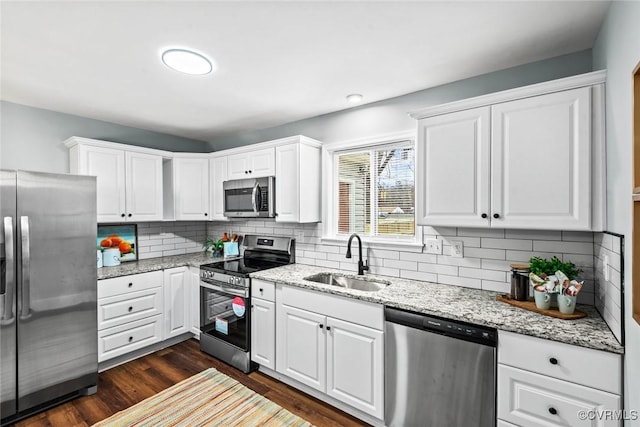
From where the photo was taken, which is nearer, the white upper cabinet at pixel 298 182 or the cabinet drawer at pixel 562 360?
the cabinet drawer at pixel 562 360

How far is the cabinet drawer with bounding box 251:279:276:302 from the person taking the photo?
2.62m

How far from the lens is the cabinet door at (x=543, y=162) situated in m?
1.61

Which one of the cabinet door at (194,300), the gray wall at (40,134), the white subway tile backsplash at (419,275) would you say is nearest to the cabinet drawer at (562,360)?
the white subway tile backsplash at (419,275)

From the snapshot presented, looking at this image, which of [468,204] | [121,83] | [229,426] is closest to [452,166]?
[468,204]

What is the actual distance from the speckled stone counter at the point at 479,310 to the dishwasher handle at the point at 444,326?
0.04m

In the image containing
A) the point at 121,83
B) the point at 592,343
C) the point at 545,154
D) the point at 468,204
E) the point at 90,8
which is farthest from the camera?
the point at 121,83

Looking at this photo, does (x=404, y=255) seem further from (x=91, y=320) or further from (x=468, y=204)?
(x=91, y=320)

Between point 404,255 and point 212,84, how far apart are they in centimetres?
208

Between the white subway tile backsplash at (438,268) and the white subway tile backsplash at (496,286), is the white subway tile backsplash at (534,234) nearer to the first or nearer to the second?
the white subway tile backsplash at (496,286)

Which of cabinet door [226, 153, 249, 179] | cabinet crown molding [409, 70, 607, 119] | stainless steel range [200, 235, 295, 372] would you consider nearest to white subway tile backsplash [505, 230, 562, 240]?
cabinet crown molding [409, 70, 607, 119]

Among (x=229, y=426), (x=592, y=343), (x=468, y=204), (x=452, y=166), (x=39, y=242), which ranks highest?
(x=452, y=166)

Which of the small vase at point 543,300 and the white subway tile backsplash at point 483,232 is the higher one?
the white subway tile backsplash at point 483,232

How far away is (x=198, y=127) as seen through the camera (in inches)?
144

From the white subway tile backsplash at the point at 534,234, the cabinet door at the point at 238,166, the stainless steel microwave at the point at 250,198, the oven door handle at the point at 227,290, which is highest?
the cabinet door at the point at 238,166
